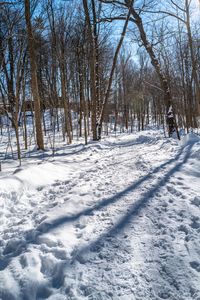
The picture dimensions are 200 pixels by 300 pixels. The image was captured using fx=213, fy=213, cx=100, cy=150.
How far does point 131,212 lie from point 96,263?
1.04 metres

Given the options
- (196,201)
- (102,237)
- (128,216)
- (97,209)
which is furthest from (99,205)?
(196,201)

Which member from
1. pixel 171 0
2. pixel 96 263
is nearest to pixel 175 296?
pixel 96 263

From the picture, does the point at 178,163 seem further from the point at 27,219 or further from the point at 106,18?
the point at 106,18

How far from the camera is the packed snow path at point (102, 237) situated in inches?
67.8

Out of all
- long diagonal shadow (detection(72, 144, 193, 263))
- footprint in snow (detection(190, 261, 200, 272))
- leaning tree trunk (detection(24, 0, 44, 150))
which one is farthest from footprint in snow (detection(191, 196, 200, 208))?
leaning tree trunk (detection(24, 0, 44, 150))

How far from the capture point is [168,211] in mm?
2816

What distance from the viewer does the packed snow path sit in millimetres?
1723

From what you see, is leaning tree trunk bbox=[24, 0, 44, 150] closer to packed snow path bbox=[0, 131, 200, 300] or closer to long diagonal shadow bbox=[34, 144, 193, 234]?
packed snow path bbox=[0, 131, 200, 300]

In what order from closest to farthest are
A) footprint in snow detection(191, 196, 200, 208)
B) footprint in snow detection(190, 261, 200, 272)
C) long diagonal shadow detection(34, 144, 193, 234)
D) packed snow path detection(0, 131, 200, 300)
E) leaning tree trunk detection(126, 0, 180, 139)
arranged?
packed snow path detection(0, 131, 200, 300) < footprint in snow detection(190, 261, 200, 272) < long diagonal shadow detection(34, 144, 193, 234) < footprint in snow detection(191, 196, 200, 208) < leaning tree trunk detection(126, 0, 180, 139)

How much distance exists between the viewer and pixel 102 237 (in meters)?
2.37

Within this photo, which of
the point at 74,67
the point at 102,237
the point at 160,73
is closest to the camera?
the point at 102,237

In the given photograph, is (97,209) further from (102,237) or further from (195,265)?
(195,265)

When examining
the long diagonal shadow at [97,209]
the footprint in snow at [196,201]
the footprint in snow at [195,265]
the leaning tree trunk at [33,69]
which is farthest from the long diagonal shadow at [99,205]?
the leaning tree trunk at [33,69]

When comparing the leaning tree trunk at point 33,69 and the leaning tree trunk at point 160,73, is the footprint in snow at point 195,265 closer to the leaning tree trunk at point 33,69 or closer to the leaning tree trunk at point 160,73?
the leaning tree trunk at point 33,69
